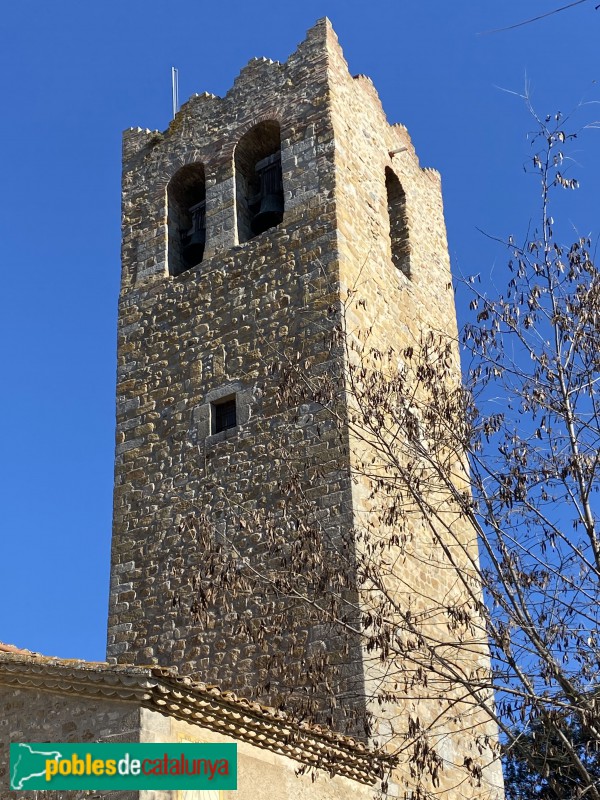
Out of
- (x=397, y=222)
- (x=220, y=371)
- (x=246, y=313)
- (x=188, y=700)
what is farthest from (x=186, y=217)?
(x=188, y=700)

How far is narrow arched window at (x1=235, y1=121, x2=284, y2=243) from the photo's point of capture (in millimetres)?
13008

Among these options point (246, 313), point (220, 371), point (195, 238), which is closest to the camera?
point (220, 371)

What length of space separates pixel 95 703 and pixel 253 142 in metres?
8.23

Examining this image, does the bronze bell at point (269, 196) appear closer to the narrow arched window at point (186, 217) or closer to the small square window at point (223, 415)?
the narrow arched window at point (186, 217)

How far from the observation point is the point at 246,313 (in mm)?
12055

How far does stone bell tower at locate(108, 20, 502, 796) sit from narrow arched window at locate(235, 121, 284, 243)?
2 centimetres

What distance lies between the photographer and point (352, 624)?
9.24 metres

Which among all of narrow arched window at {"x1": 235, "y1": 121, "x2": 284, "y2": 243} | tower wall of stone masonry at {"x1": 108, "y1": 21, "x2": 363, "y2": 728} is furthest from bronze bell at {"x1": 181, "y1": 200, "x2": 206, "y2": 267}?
narrow arched window at {"x1": 235, "y1": 121, "x2": 284, "y2": 243}

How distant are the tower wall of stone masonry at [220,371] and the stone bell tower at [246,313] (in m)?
0.02

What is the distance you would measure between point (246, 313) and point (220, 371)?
0.72 m

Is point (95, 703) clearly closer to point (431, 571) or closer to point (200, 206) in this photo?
point (431, 571)

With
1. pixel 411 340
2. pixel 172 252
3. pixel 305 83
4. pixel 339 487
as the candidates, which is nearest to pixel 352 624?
Answer: pixel 339 487

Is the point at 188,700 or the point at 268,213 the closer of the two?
the point at 188,700

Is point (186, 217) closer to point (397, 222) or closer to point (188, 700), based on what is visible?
point (397, 222)
